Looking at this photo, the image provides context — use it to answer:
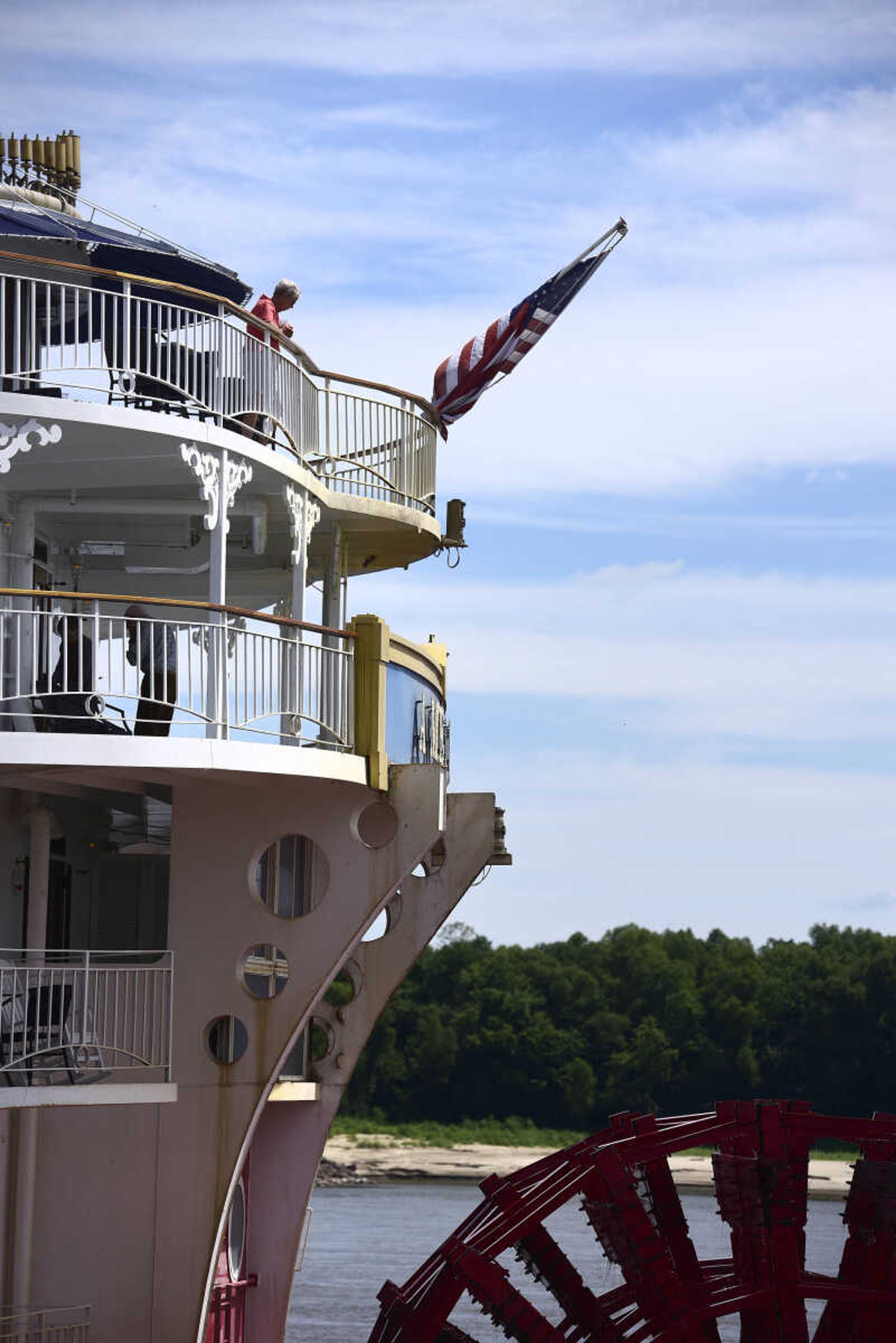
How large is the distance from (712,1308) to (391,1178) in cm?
5837

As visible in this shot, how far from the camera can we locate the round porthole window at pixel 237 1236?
1641 centimetres

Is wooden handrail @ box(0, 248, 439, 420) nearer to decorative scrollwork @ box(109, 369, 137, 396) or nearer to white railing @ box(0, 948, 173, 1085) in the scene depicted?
decorative scrollwork @ box(109, 369, 137, 396)

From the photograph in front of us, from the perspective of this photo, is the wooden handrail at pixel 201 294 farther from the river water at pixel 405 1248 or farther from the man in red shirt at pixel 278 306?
the river water at pixel 405 1248

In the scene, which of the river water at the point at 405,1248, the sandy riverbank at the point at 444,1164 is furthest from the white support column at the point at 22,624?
the sandy riverbank at the point at 444,1164

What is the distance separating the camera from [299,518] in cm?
1558

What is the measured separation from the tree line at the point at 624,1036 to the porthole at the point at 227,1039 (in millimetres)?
55700

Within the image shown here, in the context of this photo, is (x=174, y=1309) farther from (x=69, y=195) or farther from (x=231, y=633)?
(x=69, y=195)

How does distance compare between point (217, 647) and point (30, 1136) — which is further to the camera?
point (30, 1136)

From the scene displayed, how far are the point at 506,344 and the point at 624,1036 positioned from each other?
198 feet

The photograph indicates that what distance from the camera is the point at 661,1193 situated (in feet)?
58.2

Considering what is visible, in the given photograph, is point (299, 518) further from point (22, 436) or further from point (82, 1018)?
point (82, 1018)

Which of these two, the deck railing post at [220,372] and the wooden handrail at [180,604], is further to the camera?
the deck railing post at [220,372]

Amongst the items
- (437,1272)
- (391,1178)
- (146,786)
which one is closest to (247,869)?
(146,786)

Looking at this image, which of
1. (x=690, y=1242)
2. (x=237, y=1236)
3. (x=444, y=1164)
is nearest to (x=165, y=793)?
(x=237, y=1236)
